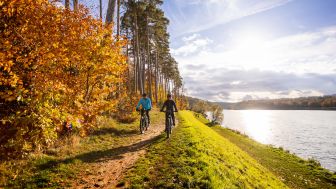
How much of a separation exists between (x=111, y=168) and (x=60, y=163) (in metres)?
1.79

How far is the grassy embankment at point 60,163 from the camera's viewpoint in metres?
6.96

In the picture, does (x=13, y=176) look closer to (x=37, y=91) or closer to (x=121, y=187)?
(x=37, y=91)

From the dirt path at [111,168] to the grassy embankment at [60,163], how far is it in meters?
0.15

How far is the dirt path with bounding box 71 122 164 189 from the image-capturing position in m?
7.29

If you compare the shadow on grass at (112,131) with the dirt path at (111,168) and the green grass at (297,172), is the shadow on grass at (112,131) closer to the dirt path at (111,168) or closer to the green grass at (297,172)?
the dirt path at (111,168)

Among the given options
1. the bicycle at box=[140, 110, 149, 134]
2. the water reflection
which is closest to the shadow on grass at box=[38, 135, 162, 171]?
the bicycle at box=[140, 110, 149, 134]

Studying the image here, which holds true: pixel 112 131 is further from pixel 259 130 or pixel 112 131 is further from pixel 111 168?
pixel 259 130

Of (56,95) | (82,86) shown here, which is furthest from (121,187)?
(82,86)

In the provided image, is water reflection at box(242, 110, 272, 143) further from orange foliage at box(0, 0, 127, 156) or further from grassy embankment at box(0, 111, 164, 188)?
orange foliage at box(0, 0, 127, 156)

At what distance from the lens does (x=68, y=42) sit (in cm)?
948

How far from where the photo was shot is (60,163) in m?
8.39

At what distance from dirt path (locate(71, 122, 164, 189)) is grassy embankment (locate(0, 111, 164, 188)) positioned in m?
0.15

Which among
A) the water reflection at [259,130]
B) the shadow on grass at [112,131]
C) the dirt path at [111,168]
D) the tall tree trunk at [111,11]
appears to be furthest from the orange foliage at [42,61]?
the water reflection at [259,130]

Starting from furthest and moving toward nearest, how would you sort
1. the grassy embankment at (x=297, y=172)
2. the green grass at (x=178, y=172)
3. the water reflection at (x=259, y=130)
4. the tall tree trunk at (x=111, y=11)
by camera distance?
the water reflection at (x=259, y=130), the tall tree trunk at (x=111, y=11), the grassy embankment at (x=297, y=172), the green grass at (x=178, y=172)
